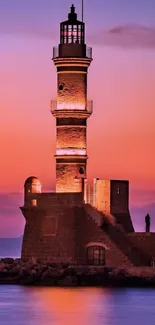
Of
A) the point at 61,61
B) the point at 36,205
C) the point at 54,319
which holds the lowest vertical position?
the point at 54,319

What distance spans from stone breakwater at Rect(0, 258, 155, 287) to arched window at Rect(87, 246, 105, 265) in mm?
1132

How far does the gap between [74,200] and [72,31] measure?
8562 millimetres

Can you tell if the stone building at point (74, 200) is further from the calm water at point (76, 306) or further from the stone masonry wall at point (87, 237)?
the calm water at point (76, 306)

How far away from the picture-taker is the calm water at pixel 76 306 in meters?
99.2

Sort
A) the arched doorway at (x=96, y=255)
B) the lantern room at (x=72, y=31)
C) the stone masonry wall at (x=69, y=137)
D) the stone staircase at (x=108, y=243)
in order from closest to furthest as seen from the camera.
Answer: the stone staircase at (x=108, y=243)
the arched doorway at (x=96, y=255)
the stone masonry wall at (x=69, y=137)
the lantern room at (x=72, y=31)

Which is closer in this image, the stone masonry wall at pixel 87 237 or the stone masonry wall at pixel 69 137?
the stone masonry wall at pixel 87 237

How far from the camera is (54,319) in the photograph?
326 feet

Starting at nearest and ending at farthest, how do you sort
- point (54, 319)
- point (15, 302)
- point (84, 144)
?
1. point (54, 319)
2. point (15, 302)
3. point (84, 144)

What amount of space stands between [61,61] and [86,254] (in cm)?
948

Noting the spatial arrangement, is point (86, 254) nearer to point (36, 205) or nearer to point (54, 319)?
point (36, 205)

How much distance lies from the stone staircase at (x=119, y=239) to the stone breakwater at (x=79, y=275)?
135cm

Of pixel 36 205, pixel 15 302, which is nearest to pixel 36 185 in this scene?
Result: pixel 36 205

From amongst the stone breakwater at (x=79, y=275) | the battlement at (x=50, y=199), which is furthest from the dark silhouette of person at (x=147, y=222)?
the stone breakwater at (x=79, y=275)

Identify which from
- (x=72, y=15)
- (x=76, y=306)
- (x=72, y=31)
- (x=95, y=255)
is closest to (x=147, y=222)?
(x=95, y=255)
